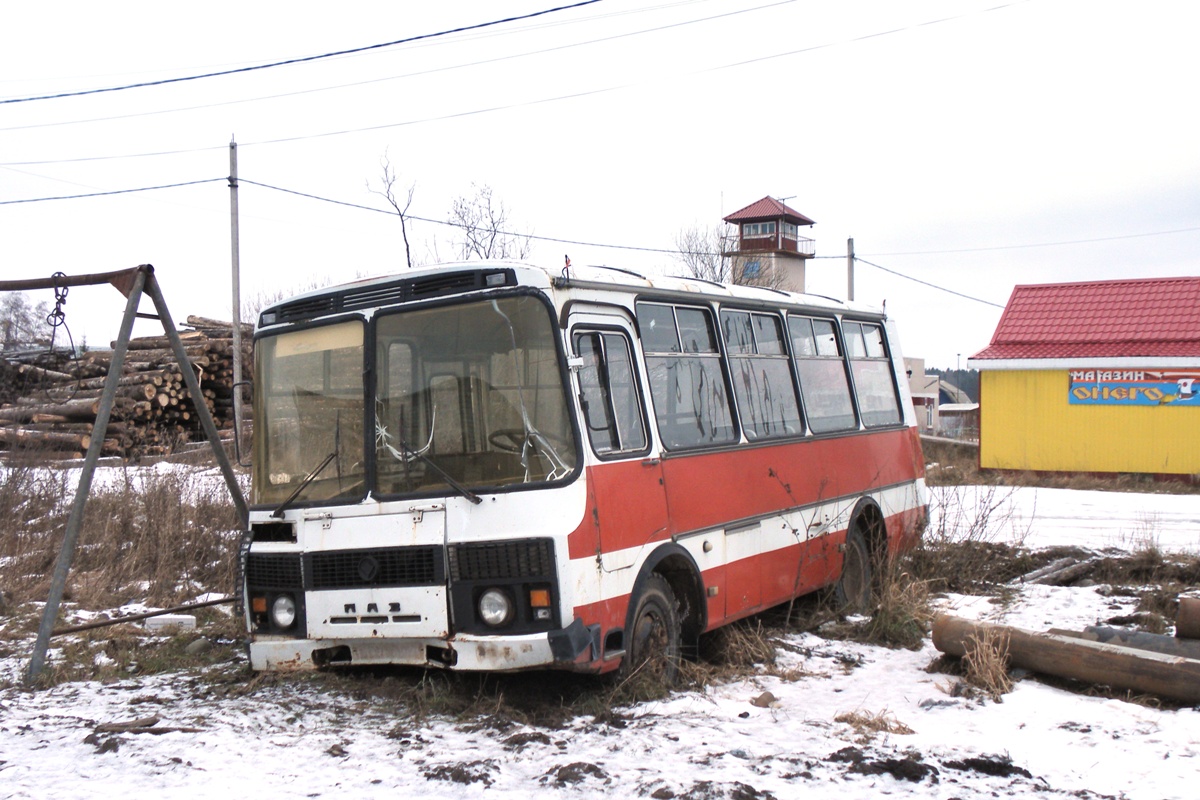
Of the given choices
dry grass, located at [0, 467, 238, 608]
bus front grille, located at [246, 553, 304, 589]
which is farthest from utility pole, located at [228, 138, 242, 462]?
bus front grille, located at [246, 553, 304, 589]

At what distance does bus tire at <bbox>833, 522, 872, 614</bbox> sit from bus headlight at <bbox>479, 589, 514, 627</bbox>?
4525 mm

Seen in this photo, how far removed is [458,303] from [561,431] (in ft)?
3.18

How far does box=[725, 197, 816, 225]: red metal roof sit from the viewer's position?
2399 inches

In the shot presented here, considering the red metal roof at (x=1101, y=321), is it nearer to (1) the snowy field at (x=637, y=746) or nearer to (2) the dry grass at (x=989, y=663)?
(2) the dry grass at (x=989, y=663)

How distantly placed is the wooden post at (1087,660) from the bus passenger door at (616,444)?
82.7 inches

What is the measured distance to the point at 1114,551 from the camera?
11.8m

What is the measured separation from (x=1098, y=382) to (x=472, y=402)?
67.8ft

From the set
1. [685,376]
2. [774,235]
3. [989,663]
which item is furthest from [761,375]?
[774,235]

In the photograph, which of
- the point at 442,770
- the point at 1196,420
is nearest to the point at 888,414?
the point at 442,770

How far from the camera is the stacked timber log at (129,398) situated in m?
19.6

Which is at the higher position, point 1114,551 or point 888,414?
point 888,414

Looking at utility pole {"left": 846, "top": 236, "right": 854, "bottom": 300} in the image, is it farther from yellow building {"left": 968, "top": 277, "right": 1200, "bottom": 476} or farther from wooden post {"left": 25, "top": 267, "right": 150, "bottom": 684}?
wooden post {"left": 25, "top": 267, "right": 150, "bottom": 684}

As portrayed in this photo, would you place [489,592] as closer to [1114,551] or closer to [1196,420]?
[1114,551]

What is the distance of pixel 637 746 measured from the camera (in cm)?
571
